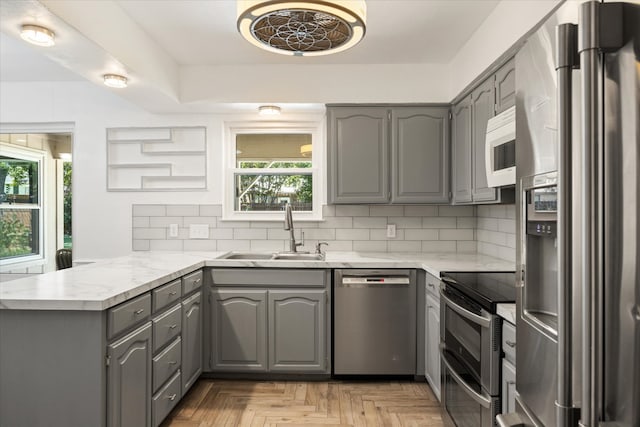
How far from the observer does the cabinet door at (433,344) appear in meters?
2.64

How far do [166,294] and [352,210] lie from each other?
1787 millimetres

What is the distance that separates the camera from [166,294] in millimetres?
2354

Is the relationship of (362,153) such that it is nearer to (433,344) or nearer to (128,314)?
(433,344)

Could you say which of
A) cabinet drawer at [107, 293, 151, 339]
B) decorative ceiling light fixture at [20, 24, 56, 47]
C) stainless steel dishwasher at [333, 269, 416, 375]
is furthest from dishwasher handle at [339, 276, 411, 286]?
decorative ceiling light fixture at [20, 24, 56, 47]

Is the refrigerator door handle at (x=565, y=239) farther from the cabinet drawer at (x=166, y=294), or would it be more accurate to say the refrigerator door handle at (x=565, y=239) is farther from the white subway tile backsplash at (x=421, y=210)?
the white subway tile backsplash at (x=421, y=210)

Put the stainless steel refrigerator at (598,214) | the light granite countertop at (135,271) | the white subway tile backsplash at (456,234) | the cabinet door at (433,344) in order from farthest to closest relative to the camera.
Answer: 1. the white subway tile backsplash at (456,234)
2. the cabinet door at (433,344)
3. the light granite countertop at (135,271)
4. the stainless steel refrigerator at (598,214)

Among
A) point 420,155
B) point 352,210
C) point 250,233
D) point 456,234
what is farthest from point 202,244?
point 456,234

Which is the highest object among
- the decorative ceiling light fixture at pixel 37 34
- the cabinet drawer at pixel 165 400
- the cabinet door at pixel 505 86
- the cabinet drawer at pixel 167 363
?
the decorative ceiling light fixture at pixel 37 34

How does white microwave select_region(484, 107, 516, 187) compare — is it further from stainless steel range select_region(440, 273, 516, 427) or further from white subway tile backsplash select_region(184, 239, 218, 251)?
white subway tile backsplash select_region(184, 239, 218, 251)

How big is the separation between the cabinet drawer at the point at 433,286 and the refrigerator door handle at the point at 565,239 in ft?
6.32

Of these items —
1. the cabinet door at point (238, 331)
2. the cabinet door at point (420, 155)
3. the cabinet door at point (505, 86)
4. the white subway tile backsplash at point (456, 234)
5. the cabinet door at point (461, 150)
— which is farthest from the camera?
the white subway tile backsplash at point (456, 234)

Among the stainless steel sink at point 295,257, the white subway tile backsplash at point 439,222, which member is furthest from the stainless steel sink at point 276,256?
the white subway tile backsplash at point 439,222

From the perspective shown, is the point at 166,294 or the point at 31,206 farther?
the point at 31,206

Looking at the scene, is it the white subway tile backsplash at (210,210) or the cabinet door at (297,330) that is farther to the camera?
the white subway tile backsplash at (210,210)
